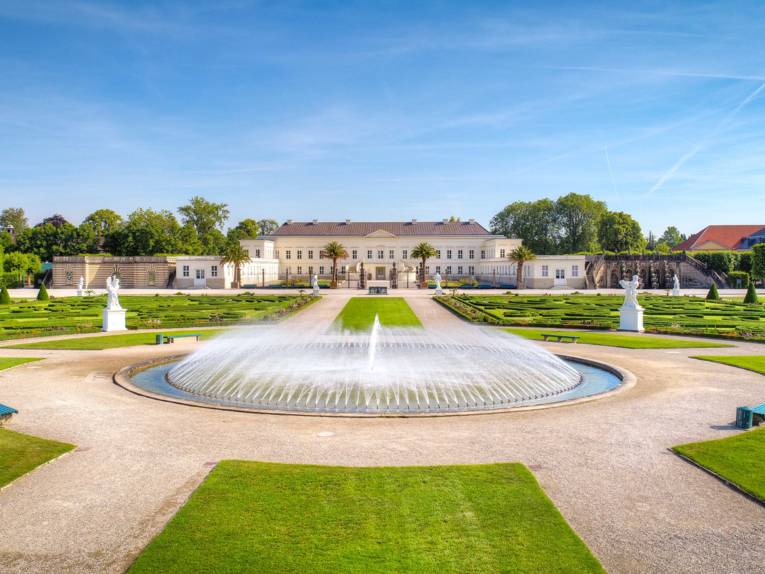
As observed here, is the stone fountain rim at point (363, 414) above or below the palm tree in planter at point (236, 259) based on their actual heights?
below

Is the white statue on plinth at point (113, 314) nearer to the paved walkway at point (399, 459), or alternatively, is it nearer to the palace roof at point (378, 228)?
the paved walkway at point (399, 459)

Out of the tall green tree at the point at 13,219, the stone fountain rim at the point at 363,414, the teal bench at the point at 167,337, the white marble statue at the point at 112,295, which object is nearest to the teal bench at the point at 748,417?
the stone fountain rim at the point at 363,414

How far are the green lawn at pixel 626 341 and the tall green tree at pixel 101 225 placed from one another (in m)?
84.9

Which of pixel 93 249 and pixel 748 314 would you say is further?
pixel 93 249

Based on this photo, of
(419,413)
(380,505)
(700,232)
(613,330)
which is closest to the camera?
(380,505)

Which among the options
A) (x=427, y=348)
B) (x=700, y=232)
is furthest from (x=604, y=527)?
(x=700, y=232)

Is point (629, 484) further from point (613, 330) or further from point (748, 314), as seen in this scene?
point (748, 314)

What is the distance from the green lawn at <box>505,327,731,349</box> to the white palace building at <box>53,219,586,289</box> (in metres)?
54.6

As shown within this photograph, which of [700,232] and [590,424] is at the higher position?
[700,232]

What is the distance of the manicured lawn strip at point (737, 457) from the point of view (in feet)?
31.3

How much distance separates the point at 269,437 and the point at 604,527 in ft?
21.2

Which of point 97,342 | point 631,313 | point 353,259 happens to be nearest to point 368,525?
point 97,342

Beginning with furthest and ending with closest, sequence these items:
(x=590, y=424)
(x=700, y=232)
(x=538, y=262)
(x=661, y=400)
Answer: (x=700, y=232) < (x=538, y=262) < (x=661, y=400) < (x=590, y=424)

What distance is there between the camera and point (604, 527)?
8.05m
